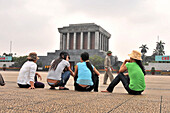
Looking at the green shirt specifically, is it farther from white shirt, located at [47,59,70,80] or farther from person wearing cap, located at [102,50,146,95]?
→ white shirt, located at [47,59,70,80]

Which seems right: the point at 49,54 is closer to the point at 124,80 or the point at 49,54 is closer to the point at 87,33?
the point at 87,33

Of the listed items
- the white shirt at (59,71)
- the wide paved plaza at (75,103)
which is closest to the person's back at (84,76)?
the white shirt at (59,71)

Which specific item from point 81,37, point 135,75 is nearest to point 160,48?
point 81,37

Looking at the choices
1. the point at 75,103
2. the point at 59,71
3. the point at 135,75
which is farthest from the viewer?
the point at 59,71

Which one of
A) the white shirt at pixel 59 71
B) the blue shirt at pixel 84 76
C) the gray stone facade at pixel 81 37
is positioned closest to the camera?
the blue shirt at pixel 84 76

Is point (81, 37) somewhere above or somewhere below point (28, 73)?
above

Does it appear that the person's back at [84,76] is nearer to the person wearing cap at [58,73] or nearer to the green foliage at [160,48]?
the person wearing cap at [58,73]

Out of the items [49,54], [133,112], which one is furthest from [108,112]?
[49,54]

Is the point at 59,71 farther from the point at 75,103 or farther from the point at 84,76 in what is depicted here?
the point at 75,103

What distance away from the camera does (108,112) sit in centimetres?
240

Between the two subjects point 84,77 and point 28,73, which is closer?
point 84,77

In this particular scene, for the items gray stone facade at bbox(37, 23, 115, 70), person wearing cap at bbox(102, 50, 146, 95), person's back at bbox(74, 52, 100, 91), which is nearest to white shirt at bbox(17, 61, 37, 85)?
person's back at bbox(74, 52, 100, 91)

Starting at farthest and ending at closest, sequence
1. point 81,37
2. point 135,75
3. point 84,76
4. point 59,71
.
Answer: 1. point 81,37
2. point 59,71
3. point 84,76
4. point 135,75

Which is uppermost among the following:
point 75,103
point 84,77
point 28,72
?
point 28,72
